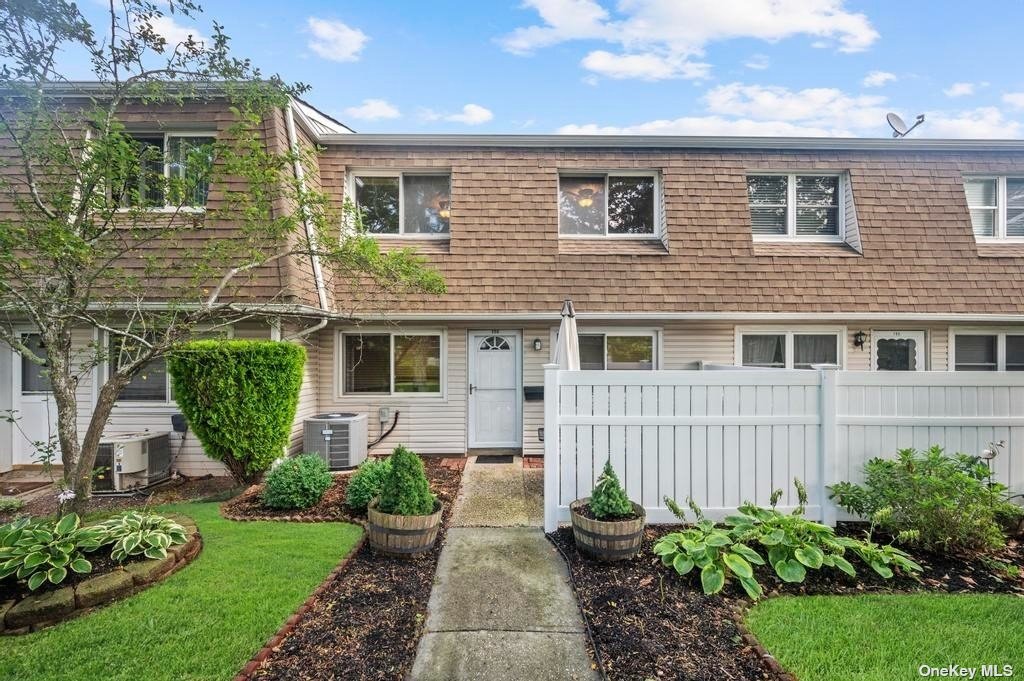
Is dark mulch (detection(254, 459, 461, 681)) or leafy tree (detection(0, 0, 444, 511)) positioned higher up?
leafy tree (detection(0, 0, 444, 511))

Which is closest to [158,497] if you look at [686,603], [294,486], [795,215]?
[294,486]

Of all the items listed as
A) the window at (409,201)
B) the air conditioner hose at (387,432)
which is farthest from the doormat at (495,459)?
the window at (409,201)

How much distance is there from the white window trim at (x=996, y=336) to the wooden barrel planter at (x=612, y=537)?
7.32 metres

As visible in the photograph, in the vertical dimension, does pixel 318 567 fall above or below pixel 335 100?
below

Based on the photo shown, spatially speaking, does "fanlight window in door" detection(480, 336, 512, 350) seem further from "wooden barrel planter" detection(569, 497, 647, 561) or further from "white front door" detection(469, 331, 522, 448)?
"wooden barrel planter" detection(569, 497, 647, 561)

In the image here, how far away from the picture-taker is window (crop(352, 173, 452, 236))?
7.48 metres

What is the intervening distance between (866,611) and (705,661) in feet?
4.15

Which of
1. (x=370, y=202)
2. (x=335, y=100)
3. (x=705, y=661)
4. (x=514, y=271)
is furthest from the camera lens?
(x=335, y=100)

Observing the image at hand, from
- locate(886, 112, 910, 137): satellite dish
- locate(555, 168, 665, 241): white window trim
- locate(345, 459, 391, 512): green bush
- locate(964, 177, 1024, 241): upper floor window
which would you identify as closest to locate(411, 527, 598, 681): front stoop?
locate(345, 459, 391, 512): green bush

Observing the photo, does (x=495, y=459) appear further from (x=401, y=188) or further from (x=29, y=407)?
(x=29, y=407)

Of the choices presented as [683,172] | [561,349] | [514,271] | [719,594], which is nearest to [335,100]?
[514,271]

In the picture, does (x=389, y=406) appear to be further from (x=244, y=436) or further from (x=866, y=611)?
(x=866, y=611)

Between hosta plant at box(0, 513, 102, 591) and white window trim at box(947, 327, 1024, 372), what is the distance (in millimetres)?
10994

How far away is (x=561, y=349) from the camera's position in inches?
179
